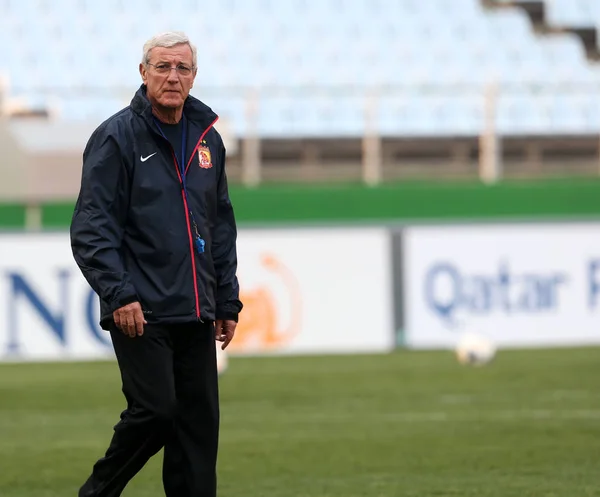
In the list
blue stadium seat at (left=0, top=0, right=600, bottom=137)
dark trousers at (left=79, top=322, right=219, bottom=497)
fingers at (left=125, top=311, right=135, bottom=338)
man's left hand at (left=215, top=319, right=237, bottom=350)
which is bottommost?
dark trousers at (left=79, top=322, right=219, bottom=497)

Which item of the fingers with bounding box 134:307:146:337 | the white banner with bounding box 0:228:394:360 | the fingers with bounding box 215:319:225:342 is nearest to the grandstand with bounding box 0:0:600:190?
the white banner with bounding box 0:228:394:360

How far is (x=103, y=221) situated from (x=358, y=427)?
510cm

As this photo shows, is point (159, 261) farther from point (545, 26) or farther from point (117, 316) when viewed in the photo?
point (545, 26)

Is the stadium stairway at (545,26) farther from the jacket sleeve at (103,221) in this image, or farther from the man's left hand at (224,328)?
the jacket sleeve at (103,221)

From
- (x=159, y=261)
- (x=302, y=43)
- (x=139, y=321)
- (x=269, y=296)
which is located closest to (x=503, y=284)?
(x=269, y=296)

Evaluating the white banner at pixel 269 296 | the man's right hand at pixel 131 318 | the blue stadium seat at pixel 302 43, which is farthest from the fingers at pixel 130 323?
the blue stadium seat at pixel 302 43

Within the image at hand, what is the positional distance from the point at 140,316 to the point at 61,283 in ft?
34.4

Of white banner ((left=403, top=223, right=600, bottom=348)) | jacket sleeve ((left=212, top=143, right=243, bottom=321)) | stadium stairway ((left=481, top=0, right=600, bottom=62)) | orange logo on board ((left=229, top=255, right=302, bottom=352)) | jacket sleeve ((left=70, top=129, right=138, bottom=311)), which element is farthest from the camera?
stadium stairway ((left=481, top=0, right=600, bottom=62))

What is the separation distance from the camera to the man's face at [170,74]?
4762 mm

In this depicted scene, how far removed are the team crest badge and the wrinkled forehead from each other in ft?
1.00

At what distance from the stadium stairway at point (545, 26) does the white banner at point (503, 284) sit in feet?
22.5

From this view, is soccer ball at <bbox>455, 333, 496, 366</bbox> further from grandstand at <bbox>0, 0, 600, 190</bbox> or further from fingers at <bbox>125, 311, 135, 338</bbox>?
fingers at <bbox>125, 311, 135, 338</bbox>

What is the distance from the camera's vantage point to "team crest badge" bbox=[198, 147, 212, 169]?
16.0 feet

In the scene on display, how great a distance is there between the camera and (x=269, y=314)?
15219 millimetres
